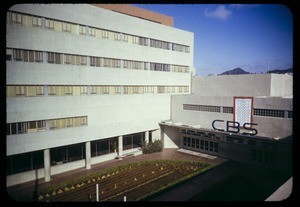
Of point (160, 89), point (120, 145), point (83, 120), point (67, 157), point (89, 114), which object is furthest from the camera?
point (160, 89)

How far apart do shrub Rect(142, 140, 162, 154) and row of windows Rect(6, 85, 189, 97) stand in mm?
6337

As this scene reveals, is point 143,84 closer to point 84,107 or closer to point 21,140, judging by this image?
point 84,107

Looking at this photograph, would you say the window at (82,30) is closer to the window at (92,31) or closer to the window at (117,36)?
the window at (92,31)

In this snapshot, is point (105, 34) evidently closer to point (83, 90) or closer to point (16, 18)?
point (83, 90)

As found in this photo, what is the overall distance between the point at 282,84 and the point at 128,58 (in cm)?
1802

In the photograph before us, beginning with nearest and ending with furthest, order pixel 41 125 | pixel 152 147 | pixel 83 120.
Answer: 1. pixel 41 125
2. pixel 83 120
3. pixel 152 147

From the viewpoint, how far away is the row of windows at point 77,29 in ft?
59.8

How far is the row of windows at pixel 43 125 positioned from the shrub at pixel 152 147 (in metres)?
8.51

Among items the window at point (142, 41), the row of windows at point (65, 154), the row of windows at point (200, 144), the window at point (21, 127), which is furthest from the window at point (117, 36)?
the row of windows at point (200, 144)

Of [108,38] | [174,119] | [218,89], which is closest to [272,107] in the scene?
[218,89]

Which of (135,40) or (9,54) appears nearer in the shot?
(9,54)

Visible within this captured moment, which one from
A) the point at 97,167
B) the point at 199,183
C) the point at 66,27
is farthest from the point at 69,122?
the point at 199,183

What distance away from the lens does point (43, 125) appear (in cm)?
1984

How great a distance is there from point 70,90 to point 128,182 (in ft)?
31.9
